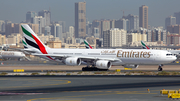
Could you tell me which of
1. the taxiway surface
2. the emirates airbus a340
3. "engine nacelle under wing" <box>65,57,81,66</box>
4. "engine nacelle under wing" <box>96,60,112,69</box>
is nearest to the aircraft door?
the emirates airbus a340

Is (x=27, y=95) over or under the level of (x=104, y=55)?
under

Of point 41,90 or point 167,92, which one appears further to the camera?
point 41,90

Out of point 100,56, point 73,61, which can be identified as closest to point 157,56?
point 100,56

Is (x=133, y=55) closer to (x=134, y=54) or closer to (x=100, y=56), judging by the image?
(x=134, y=54)

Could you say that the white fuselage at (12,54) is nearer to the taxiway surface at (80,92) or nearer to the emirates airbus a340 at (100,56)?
the emirates airbus a340 at (100,56)

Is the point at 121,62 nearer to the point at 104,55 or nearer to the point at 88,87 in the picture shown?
the point at 104,55

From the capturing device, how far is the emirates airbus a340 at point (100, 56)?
57219 mm

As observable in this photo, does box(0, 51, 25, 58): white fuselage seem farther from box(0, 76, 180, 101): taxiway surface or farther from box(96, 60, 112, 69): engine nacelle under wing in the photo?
box(0, 76, 180, 101): taxiway surface

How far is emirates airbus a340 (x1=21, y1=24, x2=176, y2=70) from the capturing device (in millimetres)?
57219

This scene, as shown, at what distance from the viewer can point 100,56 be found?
6038 centimetres

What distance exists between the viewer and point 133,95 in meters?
28.8

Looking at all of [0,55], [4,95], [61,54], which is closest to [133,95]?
[4,95]

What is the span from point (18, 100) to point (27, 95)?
2698mm

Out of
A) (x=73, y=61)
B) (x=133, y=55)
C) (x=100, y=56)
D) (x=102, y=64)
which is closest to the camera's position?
(x=102, y=64)
